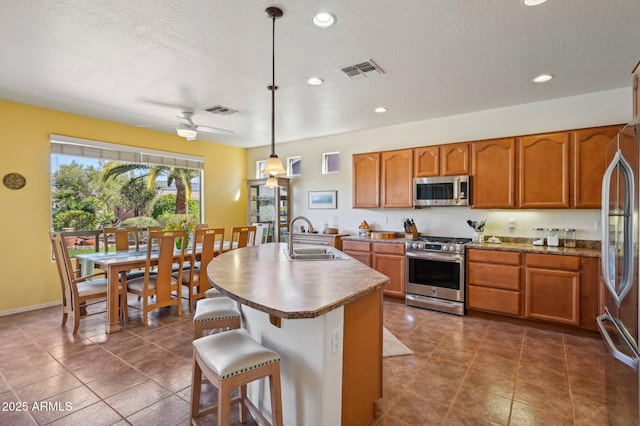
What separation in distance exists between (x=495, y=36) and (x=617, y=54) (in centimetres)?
126

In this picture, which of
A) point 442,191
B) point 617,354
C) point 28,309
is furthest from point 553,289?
point 28,309

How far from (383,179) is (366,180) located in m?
0.31

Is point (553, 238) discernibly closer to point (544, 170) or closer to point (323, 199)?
point (544, 170)

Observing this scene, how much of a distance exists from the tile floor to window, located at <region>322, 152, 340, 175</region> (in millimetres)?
3212

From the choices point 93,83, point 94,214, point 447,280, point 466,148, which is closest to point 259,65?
point 93,83

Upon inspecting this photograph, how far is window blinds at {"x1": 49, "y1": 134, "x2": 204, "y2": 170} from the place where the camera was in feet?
14.9

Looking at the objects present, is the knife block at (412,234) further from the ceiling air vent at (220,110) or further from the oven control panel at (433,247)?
the ceiling air vent at (220,110)

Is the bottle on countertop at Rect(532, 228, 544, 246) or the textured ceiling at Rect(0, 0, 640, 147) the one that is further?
the bottle on countertop at Rect(532, 228, 544, 246)

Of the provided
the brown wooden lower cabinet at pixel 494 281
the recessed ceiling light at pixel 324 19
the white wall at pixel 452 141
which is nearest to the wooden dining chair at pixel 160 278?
the recessed ceiling light at pixel 324 19

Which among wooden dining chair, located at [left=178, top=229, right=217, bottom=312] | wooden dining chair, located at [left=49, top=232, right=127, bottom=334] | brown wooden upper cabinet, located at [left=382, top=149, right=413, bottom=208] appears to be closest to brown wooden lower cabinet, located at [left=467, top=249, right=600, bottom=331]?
brown wooden upper cabinet, located at [left=382, top=149, right=413, bottom=208]

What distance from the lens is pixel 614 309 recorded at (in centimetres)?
187

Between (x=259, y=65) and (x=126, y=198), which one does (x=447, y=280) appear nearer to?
(x=259, y=65)

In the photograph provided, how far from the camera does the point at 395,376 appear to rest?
8.43 feet

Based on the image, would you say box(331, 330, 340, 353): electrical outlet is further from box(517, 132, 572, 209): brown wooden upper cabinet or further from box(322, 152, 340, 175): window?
box(322, 152, 340, 175): window
